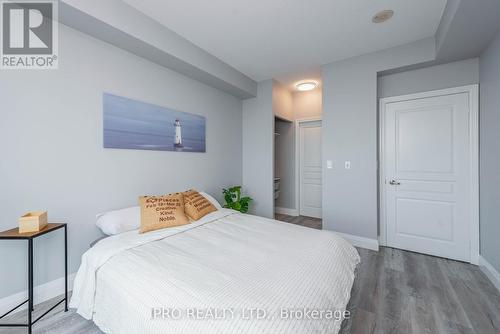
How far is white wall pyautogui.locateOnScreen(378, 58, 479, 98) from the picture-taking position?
2.58 meters

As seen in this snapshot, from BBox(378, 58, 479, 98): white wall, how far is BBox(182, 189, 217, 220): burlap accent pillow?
2.94 m

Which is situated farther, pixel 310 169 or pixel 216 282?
pixel 310 169

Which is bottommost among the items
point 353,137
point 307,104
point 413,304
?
point 413,304

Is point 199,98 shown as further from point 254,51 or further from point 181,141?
point 254,51

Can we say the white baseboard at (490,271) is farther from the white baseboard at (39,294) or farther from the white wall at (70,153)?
the white baseboard at (39,294)

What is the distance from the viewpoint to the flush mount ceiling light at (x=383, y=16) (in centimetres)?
213

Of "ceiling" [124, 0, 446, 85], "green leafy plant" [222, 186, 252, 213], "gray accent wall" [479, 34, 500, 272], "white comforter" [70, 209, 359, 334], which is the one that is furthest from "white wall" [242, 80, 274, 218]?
"gray accent wall" [479, 34, 500, 272]

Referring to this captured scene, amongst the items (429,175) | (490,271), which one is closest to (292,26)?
(429,175)

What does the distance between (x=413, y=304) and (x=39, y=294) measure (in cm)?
322

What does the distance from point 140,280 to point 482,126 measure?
147 inches

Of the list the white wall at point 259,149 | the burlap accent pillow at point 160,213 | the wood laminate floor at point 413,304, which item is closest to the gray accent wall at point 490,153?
the wood laminate floor at point 413,304

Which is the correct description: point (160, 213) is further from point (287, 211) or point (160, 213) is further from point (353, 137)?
point (287, 211)

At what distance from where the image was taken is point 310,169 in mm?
4656

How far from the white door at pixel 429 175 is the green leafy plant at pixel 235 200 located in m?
2.14
